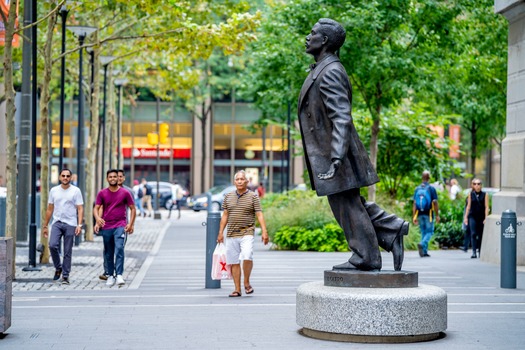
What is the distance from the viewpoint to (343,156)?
408 inches

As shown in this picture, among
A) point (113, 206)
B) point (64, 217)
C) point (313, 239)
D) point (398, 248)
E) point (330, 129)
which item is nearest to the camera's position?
point (330, 129)

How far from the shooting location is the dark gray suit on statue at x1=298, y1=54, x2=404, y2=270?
10.6 m

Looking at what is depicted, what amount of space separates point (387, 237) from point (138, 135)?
199ft

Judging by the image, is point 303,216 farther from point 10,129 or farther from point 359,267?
point 359,267

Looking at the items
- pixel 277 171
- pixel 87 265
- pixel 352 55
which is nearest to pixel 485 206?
pixel 352 55

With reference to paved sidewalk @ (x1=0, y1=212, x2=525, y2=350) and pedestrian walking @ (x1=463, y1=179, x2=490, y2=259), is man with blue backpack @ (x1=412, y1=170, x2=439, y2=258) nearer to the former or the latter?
pedestrian walking @ (x1=463, y1=179, x2=490, y2=259)

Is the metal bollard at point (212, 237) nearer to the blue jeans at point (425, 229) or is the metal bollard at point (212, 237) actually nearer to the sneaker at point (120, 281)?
the sneaker at point (120, 281)

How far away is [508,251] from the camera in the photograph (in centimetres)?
1596

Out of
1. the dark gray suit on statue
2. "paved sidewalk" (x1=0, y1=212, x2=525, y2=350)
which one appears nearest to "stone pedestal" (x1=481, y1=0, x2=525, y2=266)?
"paved sidewalk" (x1=0, y1=212, x2=525, y2=350)

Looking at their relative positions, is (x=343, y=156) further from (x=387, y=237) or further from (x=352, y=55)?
(x=352, y=55)

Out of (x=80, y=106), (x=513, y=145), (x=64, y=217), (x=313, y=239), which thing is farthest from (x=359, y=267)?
(x=80, y=106)

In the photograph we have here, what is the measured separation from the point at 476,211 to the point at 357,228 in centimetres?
1316

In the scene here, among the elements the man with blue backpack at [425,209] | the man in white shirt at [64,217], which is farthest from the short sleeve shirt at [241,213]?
the man with blue backpack at [425,209]

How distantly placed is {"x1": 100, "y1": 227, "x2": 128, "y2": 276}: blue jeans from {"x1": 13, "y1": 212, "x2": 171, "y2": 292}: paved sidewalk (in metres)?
0.32
